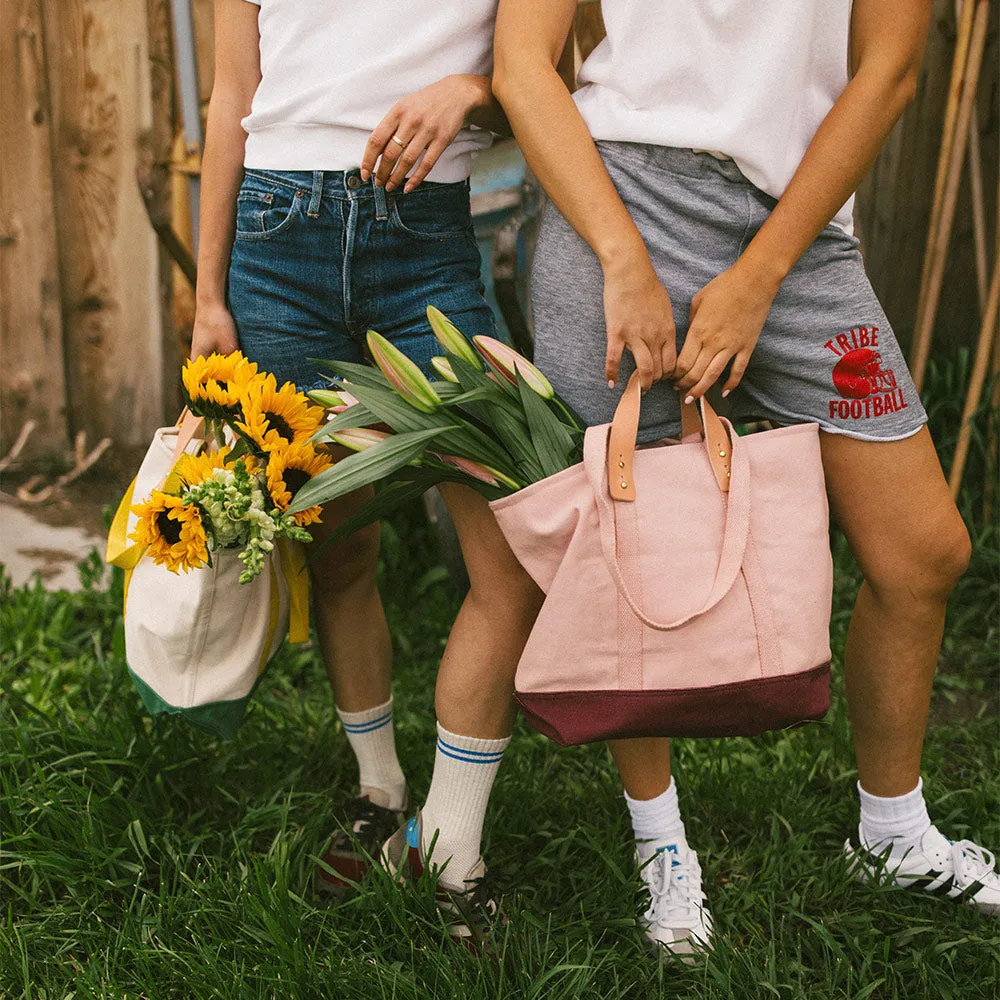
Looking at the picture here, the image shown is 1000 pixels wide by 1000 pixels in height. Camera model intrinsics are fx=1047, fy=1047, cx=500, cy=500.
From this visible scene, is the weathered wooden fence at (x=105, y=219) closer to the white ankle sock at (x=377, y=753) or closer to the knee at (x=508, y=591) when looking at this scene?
the white ankle sock at (x=377, y=753)

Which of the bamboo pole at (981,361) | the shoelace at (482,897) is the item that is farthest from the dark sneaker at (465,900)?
the bamboo pole at (981,361)

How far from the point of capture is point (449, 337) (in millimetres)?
1480

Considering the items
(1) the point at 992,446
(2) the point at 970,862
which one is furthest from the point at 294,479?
(1) the point at 992,446

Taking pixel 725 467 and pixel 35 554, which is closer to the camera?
pixel 725 467

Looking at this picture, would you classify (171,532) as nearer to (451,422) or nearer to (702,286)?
(451,422)

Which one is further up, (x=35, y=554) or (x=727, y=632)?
(x=727, y=632)

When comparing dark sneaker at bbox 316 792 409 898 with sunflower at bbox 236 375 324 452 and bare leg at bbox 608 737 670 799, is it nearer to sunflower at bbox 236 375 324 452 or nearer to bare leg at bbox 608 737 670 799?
bare leg at bbox 608 737 670 799

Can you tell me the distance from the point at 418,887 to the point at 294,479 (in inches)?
26.5

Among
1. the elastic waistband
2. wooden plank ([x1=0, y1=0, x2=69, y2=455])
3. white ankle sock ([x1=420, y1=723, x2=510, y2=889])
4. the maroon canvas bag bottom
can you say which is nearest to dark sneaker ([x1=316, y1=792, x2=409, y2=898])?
white ankle sock ([x1=420, y1=723, x2=510, y2=889])

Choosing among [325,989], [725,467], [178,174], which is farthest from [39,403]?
[725,467]

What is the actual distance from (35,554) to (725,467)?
101 inches

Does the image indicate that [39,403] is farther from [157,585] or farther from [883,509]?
[883,509]

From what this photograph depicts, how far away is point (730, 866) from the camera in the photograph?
6.00ft

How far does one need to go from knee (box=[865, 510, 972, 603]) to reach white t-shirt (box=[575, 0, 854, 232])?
542mm
